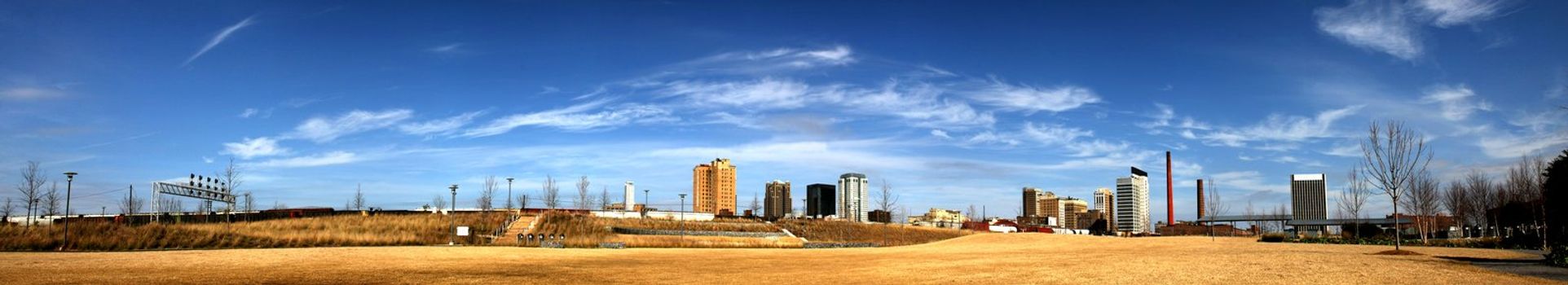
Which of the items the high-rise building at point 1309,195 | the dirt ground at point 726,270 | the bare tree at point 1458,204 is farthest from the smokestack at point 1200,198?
the dirt ground at point 726,270

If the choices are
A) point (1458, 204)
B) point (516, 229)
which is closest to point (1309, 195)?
point (1458, 204)

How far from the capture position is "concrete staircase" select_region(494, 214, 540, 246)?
204 feet

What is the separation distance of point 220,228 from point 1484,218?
87.4m

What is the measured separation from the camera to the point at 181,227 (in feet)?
185

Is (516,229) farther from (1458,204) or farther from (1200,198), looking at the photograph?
(1200,198)

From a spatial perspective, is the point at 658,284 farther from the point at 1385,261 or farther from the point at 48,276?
the point at 1385,261

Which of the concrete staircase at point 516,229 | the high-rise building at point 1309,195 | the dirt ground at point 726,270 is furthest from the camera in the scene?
the high-rise building at point 1309,195

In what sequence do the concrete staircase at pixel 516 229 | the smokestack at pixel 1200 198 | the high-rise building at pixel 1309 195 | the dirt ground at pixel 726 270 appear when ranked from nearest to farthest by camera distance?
1. the dirt ground at pixel 726 270
2. the concrete staircase at pixel 516 229
3. the high-rise building at pixel 1309 195
4. the smokestack at pixel 1200 198

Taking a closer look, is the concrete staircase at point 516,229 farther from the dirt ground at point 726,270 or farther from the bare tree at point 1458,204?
the bare tree at point 1458,204

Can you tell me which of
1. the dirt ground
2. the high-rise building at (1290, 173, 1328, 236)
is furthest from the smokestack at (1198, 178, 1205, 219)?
the dirt ground

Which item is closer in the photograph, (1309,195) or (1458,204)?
(1458,204)

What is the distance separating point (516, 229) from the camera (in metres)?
69.8

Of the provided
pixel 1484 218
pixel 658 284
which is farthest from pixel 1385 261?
pixel 1484 218

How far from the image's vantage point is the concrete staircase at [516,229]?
62156 millimetres
